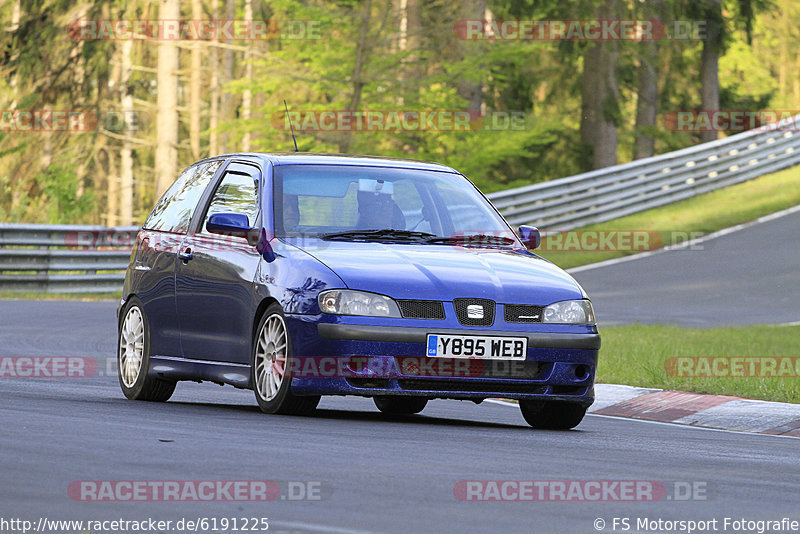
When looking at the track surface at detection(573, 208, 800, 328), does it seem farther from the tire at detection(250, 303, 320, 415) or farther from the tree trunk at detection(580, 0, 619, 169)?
the tire at detection(250, 303, 320, 415)

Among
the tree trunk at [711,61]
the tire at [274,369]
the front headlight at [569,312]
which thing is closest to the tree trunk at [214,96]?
the tree trunk at [711,61]

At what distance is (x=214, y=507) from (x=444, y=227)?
4.73 metres

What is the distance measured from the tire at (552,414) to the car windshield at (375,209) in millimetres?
1081

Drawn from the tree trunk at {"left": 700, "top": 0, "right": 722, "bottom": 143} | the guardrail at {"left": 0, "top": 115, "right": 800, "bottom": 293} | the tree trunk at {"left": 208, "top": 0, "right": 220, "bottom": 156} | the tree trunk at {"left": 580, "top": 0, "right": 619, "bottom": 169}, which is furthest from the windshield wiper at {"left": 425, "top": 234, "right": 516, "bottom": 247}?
the tree trunk at {"left": 208, "top": 0, "right": 220, "bottom": 156}

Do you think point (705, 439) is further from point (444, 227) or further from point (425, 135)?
point (425, 135)

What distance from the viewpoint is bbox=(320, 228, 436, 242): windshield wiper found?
9836 mm

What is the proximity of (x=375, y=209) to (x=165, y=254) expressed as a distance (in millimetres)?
1647

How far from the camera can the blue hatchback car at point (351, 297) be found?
9.10 metres

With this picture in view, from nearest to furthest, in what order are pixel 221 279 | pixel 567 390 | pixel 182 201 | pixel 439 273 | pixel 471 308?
pixel 471 308 → pixel 439 273 → pixel 567 390 → pixel 221 279 → pixel 182 201

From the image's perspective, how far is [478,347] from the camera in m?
9.16

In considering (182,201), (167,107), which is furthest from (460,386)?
(167,107)

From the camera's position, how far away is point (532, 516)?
232 inches

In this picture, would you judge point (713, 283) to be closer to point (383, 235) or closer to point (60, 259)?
point (60, 259)

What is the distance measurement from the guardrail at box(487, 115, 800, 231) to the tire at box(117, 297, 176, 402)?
18304 mm
